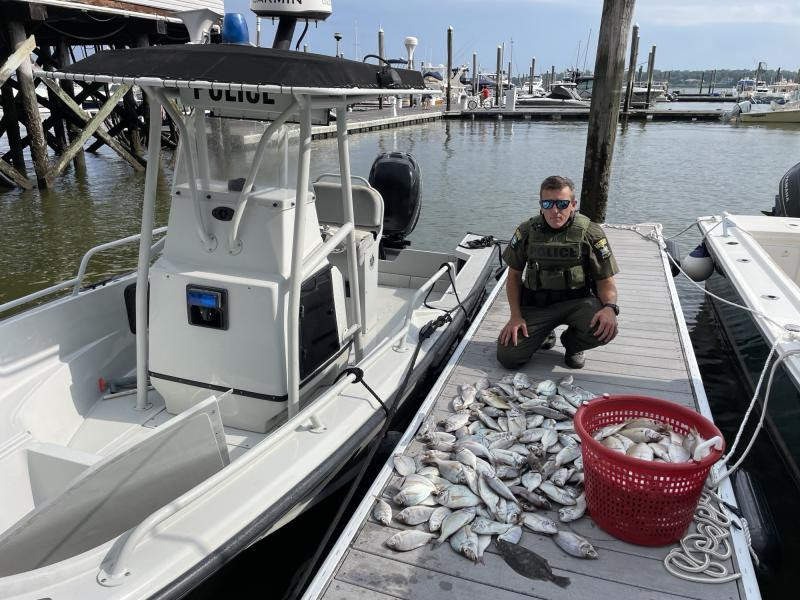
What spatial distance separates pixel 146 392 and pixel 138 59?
6.07 feet

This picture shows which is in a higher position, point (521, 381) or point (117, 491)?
point (117, 491)

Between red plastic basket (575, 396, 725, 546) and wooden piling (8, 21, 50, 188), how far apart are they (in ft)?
37.9

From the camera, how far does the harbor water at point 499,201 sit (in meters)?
4.21

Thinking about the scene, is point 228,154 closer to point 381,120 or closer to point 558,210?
point 558,210

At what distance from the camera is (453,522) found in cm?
255

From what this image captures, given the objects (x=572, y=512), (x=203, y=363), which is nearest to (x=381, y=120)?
(x=203, y=363)

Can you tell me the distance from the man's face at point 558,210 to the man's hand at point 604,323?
59 cm

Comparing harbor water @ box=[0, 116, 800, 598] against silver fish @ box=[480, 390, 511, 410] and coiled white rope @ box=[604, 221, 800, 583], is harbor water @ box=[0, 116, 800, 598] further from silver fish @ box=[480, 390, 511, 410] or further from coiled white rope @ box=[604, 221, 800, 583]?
silver fish @ box=[480, 390, 511, 410]

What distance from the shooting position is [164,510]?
2215mm

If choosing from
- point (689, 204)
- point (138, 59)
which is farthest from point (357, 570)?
point (689, 204)

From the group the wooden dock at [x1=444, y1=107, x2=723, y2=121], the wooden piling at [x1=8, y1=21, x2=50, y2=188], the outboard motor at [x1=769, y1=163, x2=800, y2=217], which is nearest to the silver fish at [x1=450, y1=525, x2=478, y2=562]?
the outboard motor at [x1=769, y1=163, x2=800, y2=217]

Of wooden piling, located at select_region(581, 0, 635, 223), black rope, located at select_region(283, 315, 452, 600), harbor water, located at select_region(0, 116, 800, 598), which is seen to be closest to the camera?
black rope, located at select_region(283, 315, 452, 600)

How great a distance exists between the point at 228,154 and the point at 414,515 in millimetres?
2138

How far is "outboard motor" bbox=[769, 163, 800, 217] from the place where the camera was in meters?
7.24
